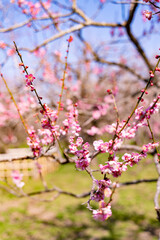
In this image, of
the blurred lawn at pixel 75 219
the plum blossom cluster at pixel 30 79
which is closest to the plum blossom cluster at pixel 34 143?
the plum blossom cluster at pixel 30 79

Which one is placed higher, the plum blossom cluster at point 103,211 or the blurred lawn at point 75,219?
the plum blossom cluster at point 103,211

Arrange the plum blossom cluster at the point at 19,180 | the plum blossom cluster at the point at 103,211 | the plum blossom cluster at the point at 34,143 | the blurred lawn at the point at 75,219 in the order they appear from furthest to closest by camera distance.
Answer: the blurred lawn at the point at 75,219 < the plum blossom cluster at the point at 19,180 < the plum blossom cluster at the point at 34,143 < the plum blossom cluster at the point at 103,211

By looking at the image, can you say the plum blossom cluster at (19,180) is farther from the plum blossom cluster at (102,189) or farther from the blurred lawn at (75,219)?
the blurred lawn at (75,219)

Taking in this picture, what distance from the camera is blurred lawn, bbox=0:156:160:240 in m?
5.14

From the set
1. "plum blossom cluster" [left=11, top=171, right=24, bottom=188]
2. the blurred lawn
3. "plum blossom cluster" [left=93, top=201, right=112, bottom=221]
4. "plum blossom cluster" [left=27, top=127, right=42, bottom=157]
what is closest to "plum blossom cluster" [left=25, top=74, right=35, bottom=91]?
"plum blossom cluster" [left=27, top=127, right=42, bottom=157]

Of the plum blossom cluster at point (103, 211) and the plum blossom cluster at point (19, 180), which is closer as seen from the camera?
the plum blossom cluster at point (103, 211)

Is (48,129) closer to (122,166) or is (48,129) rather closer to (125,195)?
(122,166)

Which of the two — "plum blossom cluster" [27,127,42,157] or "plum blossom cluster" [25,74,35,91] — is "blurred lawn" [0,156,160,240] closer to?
"plum blossom cluster" [27,127,42,157]

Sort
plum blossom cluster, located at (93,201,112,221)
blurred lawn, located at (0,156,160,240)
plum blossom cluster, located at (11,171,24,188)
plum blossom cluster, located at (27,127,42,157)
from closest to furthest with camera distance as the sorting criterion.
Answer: plum blossom cluster, located at (93,201,112,221) → plum blossom cluster, located at (27,127,42,157) → plum blossom cluster, located at (11,171,24,188) → blurred lawn, located at (0,156,160,240)

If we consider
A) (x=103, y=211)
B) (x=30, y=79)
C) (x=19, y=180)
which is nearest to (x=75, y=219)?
(x=19, y=180)

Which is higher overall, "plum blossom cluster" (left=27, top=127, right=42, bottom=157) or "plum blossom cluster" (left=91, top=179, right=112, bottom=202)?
"plum blossom cluster" (left=27, top=127, right=42, bottom=157)

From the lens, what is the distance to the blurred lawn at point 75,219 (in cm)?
514

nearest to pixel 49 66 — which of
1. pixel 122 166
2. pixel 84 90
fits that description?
pixel 84 90

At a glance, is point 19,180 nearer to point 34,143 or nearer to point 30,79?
point 34,143
